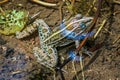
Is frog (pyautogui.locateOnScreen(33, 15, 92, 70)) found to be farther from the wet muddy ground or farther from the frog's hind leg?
the wet muddy ground

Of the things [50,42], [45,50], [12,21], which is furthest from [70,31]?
[12,21]

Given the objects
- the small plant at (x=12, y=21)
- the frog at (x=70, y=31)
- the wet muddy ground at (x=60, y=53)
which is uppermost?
the small plant at (x=12, y=21)

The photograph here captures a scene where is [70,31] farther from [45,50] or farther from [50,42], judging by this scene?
[45,50]

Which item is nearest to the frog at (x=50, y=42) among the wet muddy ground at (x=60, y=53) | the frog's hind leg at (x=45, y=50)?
the frog's hind leg at (x=45, y=50)

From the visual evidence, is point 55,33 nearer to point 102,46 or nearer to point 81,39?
point 81,39

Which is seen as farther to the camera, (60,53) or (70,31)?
(60,53)

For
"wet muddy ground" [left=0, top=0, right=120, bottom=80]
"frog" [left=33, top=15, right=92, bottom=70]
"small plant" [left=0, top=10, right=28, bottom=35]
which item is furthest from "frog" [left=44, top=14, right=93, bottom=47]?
"small plant" [left=0, top=10, right=28, bottom=35]

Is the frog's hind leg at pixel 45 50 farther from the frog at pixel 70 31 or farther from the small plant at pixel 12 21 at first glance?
the small plant at pixel 12 21
